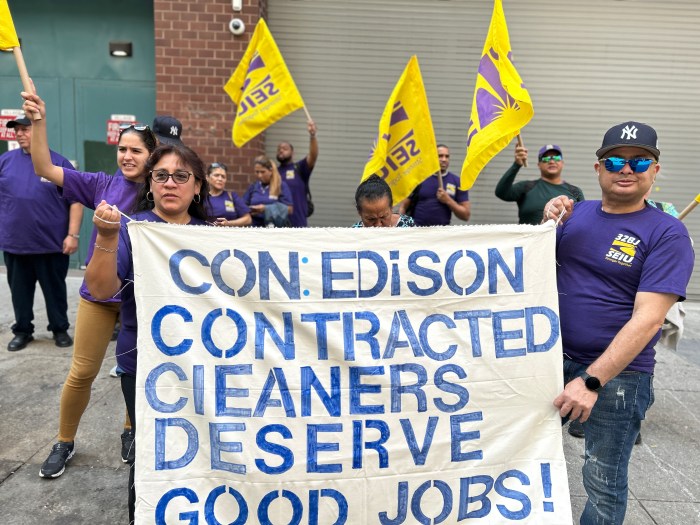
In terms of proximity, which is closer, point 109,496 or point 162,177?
point 162,177

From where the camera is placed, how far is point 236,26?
22.5ft

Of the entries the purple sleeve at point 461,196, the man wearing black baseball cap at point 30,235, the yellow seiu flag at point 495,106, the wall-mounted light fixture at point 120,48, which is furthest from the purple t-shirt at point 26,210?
the purple sleeve at point 461,196

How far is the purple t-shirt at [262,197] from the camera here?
584 cm

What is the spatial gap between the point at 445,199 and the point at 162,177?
3.67 m

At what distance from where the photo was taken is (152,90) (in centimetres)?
755

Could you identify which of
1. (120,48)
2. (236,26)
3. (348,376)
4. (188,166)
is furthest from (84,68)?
(348,376)

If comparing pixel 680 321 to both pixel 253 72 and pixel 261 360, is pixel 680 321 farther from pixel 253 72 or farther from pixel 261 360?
pixel 253 72

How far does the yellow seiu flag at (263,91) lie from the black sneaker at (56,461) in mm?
3509

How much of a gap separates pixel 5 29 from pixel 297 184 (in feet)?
12.3

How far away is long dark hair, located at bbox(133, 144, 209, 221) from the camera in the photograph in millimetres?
2355

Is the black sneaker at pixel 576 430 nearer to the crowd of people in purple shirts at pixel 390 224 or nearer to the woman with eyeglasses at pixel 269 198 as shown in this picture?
the crowd of people in purple shirts at pixel 390 224

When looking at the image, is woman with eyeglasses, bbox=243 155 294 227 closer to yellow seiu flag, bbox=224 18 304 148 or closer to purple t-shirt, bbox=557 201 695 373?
yellow seiu flag, bbox=224 18 304 148

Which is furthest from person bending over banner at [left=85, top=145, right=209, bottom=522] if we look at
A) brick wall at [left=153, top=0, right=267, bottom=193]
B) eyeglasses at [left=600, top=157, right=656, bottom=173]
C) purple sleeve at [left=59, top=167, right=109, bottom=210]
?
brick wall at [left=153, top=0, right=267, bottom=193]

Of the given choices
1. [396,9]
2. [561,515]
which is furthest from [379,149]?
[396,9]
